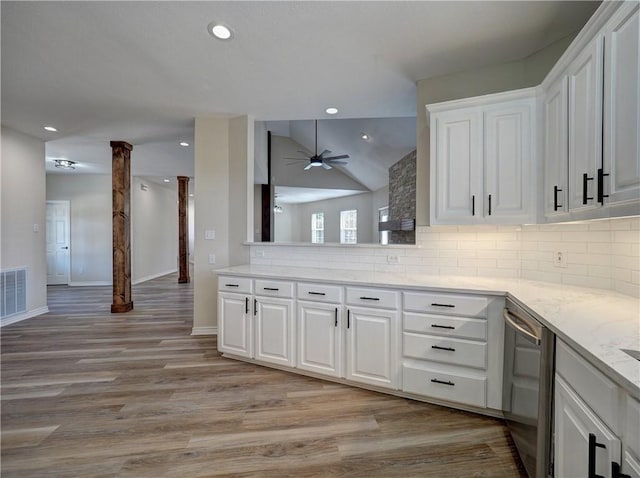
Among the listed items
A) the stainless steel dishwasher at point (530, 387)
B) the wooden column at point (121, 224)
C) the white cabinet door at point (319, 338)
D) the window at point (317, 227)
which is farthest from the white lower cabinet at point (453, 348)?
the window at point (317, 227)

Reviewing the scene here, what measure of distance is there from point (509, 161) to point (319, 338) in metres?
1.99

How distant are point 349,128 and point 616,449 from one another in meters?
5.88

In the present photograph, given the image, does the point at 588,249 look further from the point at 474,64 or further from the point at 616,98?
the point at 474,64

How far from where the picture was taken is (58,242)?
7.05 m

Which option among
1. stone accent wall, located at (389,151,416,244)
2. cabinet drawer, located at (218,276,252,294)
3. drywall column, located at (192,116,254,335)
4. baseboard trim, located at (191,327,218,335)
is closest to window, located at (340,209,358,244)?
stone accent wall, located at (389,151,416,244)

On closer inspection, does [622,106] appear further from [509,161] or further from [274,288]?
[274,288]

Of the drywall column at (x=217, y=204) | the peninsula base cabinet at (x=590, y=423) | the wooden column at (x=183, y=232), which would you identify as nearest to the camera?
the peninsula base cabinet at (x=590, y=423)

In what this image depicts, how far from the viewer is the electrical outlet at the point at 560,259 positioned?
214cm

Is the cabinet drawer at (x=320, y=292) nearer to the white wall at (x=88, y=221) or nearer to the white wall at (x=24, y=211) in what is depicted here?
the white wall at (x=24, y=211)

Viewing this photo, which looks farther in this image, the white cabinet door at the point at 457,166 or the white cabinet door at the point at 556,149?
the white cabinet door at the point at 457,166

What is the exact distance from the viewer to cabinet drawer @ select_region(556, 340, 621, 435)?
0.89 meters

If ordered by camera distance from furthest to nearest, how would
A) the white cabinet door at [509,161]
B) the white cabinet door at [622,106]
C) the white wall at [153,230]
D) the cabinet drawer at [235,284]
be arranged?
1. the white wall at [153,230]
2. the cabinet drawer at [235,284]
3. the white cabinet door at [509,161]
4. the white cabinet door at [622,106]

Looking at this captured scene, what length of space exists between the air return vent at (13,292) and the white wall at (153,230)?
3.00 m

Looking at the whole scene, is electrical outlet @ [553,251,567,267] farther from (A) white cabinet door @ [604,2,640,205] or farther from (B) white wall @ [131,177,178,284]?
(B) white wall @ [131,177,178,284]
